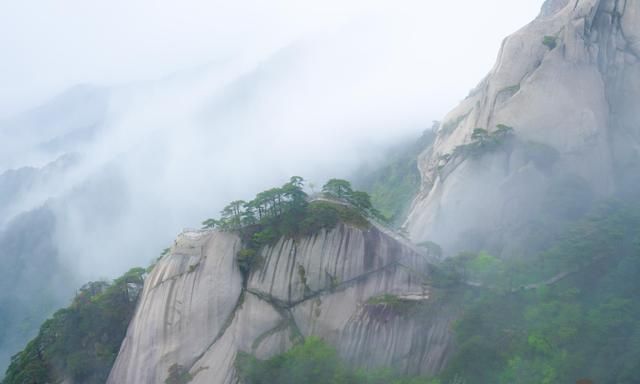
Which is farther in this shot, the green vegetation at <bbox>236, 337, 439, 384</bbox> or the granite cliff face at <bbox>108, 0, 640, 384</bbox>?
the granite cliff face at <bbox>108, 0, 640, 384</bbox>

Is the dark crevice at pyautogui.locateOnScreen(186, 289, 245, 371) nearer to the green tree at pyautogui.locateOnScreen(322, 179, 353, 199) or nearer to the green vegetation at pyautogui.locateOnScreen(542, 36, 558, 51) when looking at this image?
the green tree at pyautogui.locateOnScreen(322, 179, 353, 199)

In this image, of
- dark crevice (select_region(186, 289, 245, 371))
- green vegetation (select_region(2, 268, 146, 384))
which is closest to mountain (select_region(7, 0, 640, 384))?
dark crevice (select_region(186, 289, 245, 371))

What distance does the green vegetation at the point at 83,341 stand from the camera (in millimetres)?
46062

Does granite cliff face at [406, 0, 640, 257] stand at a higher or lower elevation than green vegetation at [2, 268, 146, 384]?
higher

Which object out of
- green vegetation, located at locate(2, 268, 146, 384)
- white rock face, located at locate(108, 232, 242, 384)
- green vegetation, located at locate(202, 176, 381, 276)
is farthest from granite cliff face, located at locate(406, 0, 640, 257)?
green vegetation, located at locate(2, 268, 146, 384)

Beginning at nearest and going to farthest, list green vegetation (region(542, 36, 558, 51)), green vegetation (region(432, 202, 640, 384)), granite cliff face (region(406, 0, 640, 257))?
green vegetation (region(432, 202, 640, 384)) → granite cliff face (region(406, 0, 640, 257)) → green vegetation (region(542, 36, 558, 51))

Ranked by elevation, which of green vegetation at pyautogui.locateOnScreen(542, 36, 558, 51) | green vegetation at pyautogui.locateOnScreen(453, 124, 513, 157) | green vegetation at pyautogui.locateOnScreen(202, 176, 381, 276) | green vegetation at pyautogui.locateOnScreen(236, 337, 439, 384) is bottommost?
green vegetation at pyautogui.locateOnScreen(236, 337, 439, 384)

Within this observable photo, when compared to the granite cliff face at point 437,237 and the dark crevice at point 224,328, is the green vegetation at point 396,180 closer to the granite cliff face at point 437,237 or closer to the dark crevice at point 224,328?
the granite cliff face at point 437,237

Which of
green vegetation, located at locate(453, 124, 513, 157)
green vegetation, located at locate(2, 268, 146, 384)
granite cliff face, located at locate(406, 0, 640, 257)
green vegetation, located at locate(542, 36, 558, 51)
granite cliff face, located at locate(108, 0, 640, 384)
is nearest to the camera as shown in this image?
granite cliff face, located at locate(108, 0, 640, 384)

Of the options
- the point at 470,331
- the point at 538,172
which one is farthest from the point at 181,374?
the point at 538,172

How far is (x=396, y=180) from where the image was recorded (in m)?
96.3

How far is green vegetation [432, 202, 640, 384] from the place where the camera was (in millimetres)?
35562

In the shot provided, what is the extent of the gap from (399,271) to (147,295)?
18.9 meters

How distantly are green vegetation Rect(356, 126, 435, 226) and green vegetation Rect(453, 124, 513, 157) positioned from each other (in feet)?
68.4
